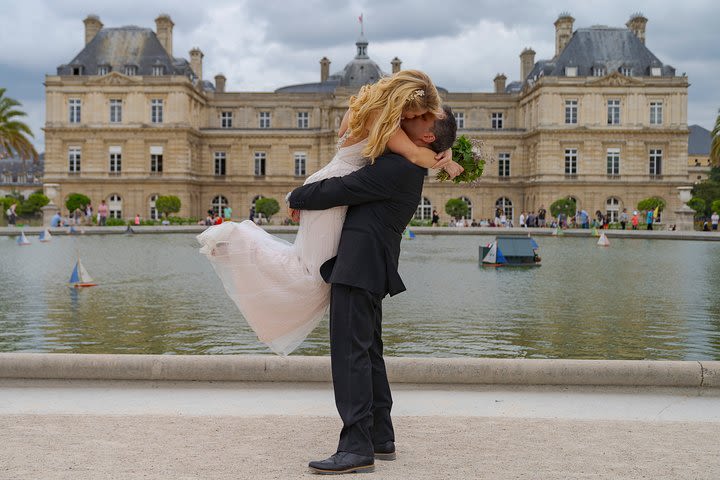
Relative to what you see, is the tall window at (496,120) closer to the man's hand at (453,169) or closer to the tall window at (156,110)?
the tall window at (156,110)

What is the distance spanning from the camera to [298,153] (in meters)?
64.1

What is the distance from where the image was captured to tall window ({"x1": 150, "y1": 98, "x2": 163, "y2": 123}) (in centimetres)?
6006

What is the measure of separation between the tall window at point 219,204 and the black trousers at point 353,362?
60.7 meters

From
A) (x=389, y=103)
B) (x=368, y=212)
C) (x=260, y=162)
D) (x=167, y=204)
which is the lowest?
(x=368, y=212)

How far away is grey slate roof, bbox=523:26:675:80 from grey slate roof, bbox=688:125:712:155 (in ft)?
177

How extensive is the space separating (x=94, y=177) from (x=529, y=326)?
53.5 m

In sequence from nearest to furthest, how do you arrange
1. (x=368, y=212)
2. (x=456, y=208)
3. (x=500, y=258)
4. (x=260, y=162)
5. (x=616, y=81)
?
(x=368, y=212) < (x=500, y=258) < (x=456, y=208) < (x=616, y=81) < (x=260, y=162)

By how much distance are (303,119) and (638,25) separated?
26003mm

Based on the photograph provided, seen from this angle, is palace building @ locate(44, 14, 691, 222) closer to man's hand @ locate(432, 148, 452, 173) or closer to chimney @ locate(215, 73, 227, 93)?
chimney @ locate(215, 73, 227, 93)

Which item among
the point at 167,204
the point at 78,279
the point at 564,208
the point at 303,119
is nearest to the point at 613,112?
the point at 564,208

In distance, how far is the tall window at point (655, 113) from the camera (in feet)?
195

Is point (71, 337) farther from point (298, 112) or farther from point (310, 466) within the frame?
point (298, 112)

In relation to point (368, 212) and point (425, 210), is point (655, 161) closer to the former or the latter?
point (425, 210)

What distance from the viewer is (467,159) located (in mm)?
4922
